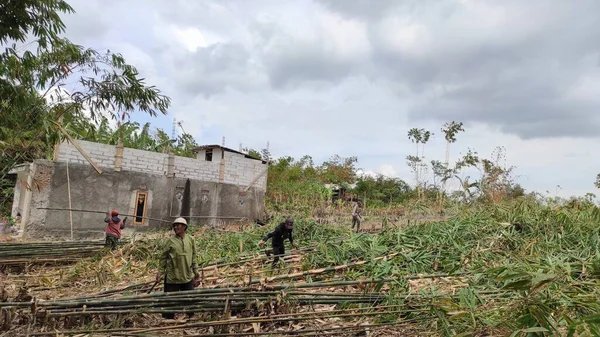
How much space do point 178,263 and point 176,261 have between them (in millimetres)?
31

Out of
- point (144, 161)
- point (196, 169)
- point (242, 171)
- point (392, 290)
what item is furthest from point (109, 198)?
point (392, 290)

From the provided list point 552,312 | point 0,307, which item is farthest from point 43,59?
point 552,312

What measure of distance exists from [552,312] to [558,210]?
15.2 ft

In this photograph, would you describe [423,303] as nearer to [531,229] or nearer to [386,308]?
[386,308]

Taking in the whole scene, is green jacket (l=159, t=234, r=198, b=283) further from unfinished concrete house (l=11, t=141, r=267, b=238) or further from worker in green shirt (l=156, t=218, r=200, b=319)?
unfinished concrete house (l=11, t=141, r=267, b=238)

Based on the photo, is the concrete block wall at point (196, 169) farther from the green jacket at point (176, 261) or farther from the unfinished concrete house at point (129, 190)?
the green jacket at point (176, 261)

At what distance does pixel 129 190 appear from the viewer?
10992mm

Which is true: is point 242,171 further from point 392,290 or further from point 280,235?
point 392,290

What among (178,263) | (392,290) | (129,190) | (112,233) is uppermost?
(129,190)

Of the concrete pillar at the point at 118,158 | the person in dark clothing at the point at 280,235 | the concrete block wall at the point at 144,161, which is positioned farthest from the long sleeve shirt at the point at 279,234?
the concrete block wall at the point at 144,161

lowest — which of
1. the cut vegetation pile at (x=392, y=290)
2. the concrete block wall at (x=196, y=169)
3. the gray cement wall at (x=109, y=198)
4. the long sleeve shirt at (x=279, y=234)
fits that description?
the cut vegetation pile at (x=392, y=290)

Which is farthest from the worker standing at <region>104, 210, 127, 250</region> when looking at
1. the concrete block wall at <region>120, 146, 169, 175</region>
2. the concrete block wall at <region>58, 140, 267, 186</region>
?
the concrete block wall at <region>120, 146, 169, 175</region>

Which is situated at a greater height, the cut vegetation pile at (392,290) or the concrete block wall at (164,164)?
the concrete block wall at (164,164)

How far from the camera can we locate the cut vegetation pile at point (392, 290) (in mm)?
3203
